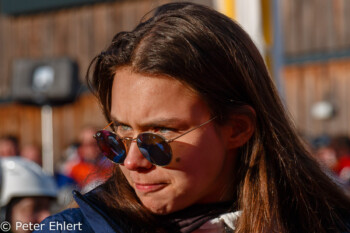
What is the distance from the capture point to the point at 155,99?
5.77ft

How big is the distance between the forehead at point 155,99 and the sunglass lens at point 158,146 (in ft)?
0.18

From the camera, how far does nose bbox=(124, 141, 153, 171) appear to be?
5.90 feet

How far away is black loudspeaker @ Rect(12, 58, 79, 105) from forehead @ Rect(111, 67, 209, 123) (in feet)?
16.0

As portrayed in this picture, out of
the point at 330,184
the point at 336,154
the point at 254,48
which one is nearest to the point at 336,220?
the point at 330,184

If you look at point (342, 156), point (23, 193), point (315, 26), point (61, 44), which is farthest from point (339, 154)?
point (61, 44)

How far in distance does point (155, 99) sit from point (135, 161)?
0.60 ft

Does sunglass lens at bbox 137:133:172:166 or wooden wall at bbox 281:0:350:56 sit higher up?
sunglass lens at bbox 137:133:172:166

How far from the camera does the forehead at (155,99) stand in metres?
1.76

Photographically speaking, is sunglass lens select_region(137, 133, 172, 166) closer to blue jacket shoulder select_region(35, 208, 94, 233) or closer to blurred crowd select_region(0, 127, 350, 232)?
blue jacket shoulder select_region(35, 208, 94, 233)

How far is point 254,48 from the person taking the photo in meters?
2.02

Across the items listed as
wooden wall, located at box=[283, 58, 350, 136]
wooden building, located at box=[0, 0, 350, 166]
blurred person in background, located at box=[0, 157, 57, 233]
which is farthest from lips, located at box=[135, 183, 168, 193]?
wooden wall, located at box=[283, 58, 350, 136]

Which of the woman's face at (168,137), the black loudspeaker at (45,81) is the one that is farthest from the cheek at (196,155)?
the black loudspeaker at (45,81)

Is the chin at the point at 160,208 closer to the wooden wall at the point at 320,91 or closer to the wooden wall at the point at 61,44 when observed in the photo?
the wooden wall at the point at 320,91

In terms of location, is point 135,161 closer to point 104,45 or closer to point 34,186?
point 34,186
